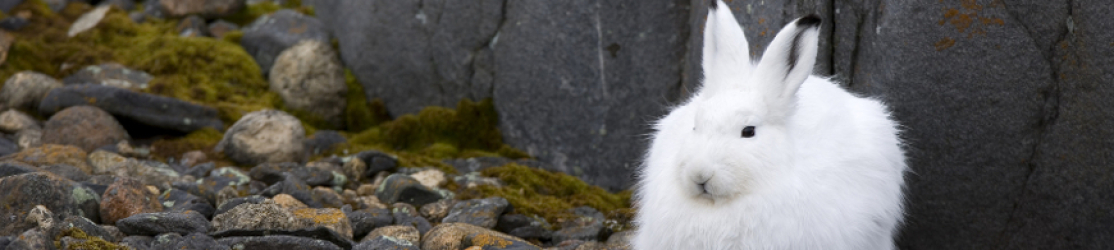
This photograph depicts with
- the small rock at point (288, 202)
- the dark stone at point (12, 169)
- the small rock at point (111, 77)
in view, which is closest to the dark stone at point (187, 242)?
the small rock at point (288, 202)

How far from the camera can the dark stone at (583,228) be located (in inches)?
232

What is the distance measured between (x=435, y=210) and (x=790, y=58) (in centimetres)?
266

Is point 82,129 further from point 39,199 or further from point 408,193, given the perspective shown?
point 408,193

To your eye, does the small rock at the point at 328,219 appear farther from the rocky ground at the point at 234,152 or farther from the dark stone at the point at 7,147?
the dark stone at the point at 7,147

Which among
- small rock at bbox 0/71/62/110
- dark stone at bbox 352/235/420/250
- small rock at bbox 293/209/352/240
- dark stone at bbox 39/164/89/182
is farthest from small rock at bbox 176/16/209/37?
dark stone at bbox 352/235/420/250

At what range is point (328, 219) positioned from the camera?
5.37 meters

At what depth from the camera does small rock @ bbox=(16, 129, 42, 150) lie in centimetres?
708

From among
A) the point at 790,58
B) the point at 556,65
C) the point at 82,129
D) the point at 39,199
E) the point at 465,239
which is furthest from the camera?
the point at 556,65

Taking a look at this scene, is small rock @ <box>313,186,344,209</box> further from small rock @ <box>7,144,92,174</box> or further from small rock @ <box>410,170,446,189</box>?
small rock @ <box>7,144,92,174</box>

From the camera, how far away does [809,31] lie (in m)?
4.23

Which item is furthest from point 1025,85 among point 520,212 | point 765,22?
point 520,212

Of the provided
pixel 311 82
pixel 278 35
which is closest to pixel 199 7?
pixel 278 35

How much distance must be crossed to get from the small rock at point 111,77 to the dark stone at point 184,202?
275 centimetres

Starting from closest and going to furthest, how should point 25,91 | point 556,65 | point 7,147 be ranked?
point 7,147, point 556,65, point 25,91
